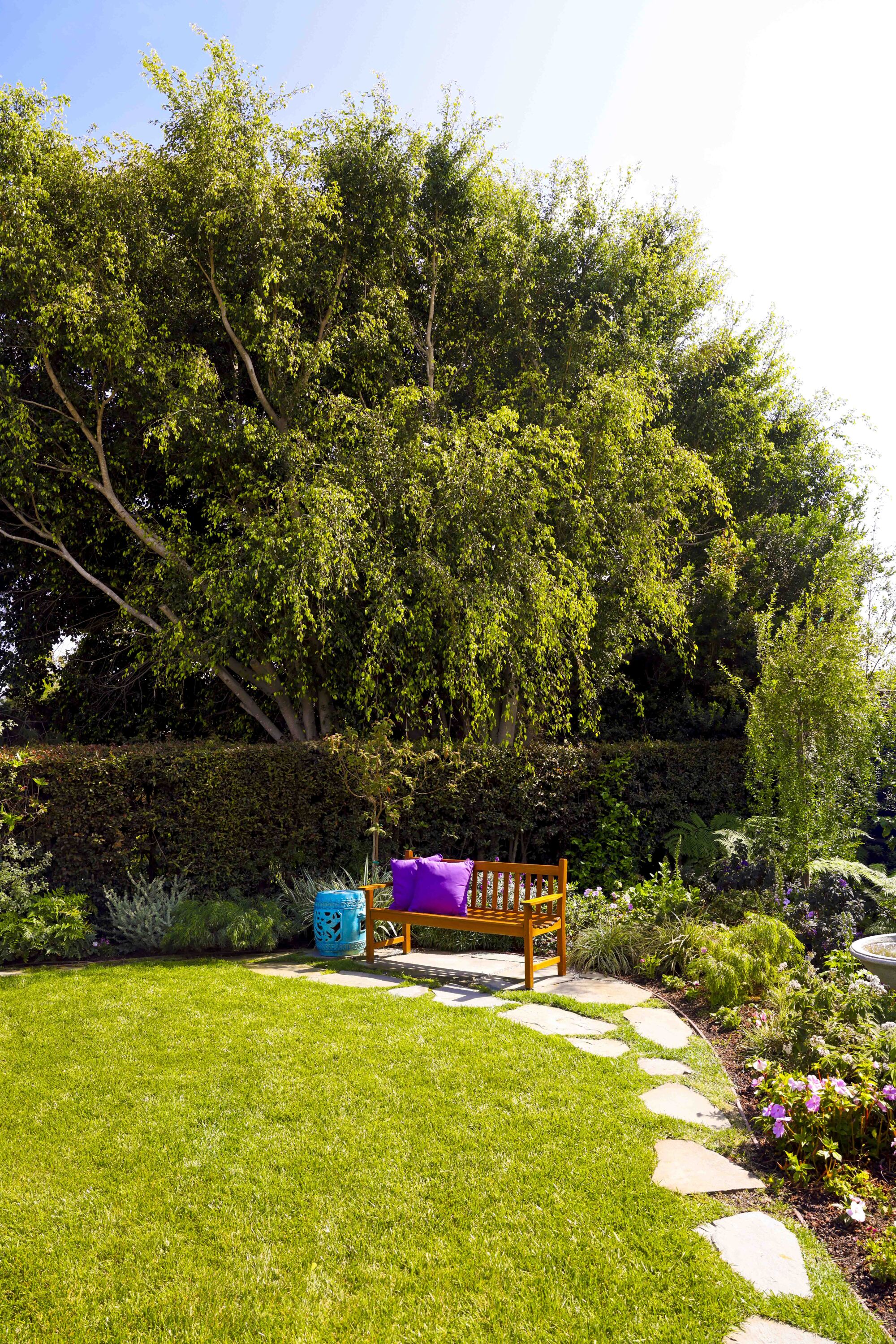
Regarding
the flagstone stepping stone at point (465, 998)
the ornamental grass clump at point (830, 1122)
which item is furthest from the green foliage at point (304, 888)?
the ornamental grass clump at point (830, 1122)

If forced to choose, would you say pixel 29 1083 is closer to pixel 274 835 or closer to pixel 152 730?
pixel 274 835

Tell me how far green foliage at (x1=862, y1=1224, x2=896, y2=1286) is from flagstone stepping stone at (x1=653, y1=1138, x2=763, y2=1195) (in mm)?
394

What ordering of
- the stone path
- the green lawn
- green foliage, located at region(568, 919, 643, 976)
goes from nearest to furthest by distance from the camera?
the green lawn < the stone path < green foliage, located at region(568, 919, 643, 976)

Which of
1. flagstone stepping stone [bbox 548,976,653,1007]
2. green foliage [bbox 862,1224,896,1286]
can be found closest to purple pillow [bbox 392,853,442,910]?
flagstone stepping stone [bbox 548,976,653,1007]

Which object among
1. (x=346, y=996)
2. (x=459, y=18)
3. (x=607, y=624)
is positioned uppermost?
(x=459, y=18)

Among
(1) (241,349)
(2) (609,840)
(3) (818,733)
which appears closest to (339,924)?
(2) (609,840)

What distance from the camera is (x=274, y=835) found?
7441 millimetres

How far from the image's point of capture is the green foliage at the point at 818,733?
22.1 ft

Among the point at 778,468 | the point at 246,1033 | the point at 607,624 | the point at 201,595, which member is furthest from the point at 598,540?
the point at 246,1033

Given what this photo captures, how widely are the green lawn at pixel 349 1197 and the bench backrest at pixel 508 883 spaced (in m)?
1.56

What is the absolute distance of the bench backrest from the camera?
593 centimetres

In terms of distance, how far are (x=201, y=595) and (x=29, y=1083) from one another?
5468mm

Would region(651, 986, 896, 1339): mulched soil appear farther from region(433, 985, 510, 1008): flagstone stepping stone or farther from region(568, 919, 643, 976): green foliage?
region(568, 919, 643, 976): green foliage

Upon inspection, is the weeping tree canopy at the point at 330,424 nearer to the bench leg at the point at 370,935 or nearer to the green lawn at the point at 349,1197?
the bench leg at the point at 370,935
